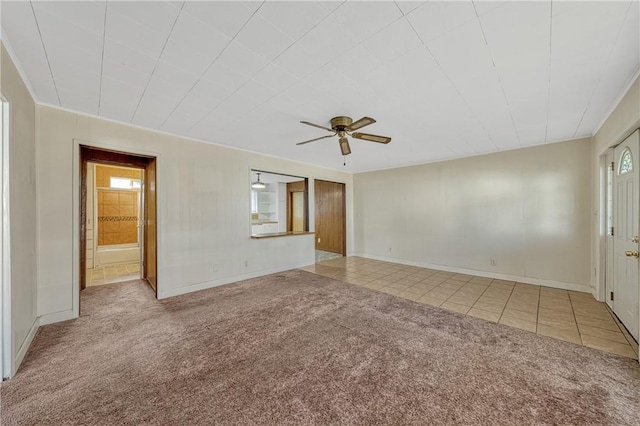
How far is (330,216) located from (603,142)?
5.73m

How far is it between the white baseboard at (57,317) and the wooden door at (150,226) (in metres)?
0.91

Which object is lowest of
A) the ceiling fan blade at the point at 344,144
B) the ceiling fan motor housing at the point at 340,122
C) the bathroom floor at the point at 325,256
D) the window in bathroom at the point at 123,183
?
the bathroom floor at the point at 325,256

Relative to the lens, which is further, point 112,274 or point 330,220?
point 330,220

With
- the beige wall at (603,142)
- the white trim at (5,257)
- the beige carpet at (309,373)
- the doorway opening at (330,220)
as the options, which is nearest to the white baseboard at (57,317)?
the beige carpet at (309,373)

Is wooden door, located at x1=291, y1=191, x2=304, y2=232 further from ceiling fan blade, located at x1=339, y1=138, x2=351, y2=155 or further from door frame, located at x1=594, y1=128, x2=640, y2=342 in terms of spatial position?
door frame, located at x1=594, y1=128, x2=640, y2=342

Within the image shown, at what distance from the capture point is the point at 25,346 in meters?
2.20

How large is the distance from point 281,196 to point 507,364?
7.90 m

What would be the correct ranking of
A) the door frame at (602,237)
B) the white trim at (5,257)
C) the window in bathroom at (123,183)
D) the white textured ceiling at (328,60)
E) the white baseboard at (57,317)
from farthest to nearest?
1. the window in bathroom at (123,183)
2. the door frame at (602,237)
3. the white baseboard at (57,317)
4. the white trim at (5,257)
5. the white textured ceiling at (328,60)

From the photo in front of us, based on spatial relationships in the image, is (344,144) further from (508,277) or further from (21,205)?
(508,277)

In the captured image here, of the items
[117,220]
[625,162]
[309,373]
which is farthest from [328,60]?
[117,220]

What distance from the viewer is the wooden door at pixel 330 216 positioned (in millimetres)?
7133

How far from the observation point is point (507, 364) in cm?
200

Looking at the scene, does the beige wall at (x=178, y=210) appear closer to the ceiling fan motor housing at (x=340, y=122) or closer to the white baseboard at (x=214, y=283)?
the white baseboard at (x=214, y=283)

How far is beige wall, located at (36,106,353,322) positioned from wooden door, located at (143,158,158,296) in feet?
0.61
